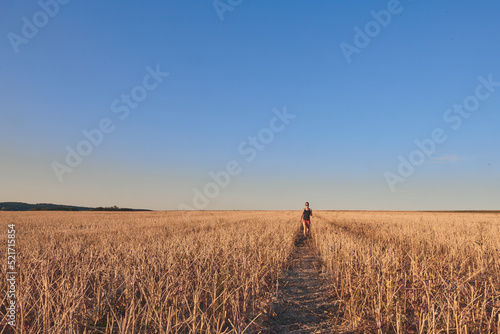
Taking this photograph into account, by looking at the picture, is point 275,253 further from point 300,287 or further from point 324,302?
point 324,302

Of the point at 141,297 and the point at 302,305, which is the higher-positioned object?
the point at 141,297

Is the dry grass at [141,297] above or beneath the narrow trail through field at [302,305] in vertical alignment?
above

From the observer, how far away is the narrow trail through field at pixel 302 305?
13.2ft

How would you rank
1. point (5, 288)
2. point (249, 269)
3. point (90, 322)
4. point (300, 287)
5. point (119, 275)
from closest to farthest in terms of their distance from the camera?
point (90, 322), point (5, 288), point (119, 275), point (249, 269), point (300, 287)

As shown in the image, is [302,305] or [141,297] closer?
[141,297]

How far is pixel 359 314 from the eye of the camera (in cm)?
400

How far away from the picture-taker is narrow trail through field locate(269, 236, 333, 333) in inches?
158

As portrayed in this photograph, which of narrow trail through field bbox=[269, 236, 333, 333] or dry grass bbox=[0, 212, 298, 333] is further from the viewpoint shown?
narrow trail through field bbox=[269, 236, 333, 333]

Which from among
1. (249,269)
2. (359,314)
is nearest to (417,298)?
(359,314)

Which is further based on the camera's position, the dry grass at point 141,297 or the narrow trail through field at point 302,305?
the narrow trail through field at point 302,305

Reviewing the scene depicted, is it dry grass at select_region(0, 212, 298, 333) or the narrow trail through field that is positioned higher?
dry grass at select_region(0, 212, 298, 333)

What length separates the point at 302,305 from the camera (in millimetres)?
4895

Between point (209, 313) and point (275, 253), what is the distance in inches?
Answer: 154

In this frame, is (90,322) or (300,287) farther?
(300,287)
